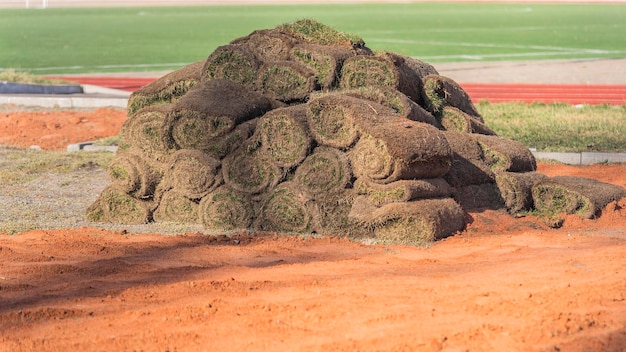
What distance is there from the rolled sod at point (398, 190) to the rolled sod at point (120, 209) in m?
2.40

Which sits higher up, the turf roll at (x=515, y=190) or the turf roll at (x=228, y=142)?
the turf roll at (x=228, y=142)

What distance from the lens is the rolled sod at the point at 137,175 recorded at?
36.6 feet

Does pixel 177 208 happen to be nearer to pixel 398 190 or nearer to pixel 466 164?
pixel 398 190

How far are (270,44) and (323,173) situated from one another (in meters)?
2.29

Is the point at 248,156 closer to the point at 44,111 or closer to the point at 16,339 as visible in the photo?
the point at 16,339

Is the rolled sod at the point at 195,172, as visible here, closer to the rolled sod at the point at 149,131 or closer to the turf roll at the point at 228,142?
the turf roll at the point at 228,142

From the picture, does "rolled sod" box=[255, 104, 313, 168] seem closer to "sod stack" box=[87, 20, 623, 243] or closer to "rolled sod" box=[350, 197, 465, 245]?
"sod stack" box=[87, 20, 623, 243]

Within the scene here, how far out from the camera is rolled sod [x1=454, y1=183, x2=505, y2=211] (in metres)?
11.2

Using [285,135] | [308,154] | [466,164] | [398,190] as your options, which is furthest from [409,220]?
[466,164]

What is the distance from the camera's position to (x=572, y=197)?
11.4 metres

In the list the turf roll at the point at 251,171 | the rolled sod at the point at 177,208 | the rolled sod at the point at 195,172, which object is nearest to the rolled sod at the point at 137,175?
the rolled sod at the point at 177,208

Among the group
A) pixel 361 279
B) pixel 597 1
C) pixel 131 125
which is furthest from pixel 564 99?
pixel 597 1

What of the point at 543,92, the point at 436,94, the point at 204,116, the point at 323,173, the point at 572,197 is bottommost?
the point at 543,92

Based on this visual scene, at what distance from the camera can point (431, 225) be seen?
9.91 meters
